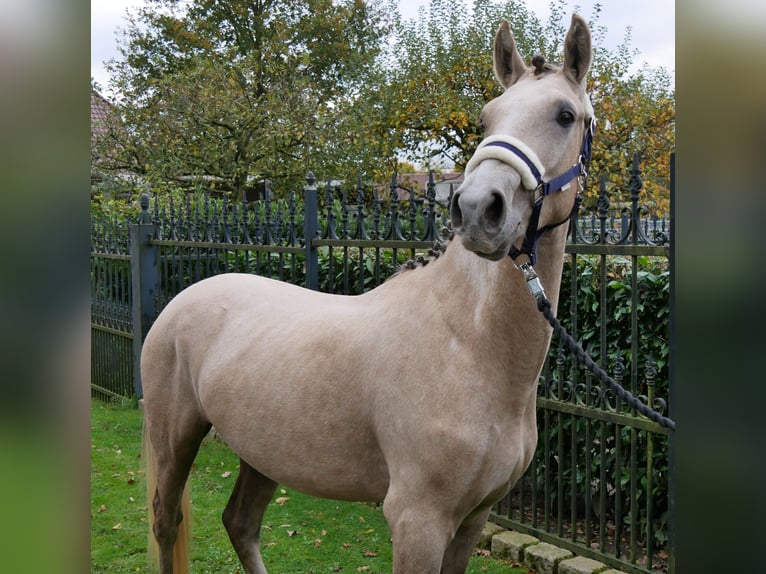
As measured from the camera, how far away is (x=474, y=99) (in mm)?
13102

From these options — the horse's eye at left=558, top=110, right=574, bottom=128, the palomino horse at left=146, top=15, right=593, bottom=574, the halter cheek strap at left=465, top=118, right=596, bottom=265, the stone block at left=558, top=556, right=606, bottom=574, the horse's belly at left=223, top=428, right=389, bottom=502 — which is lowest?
the stone block at left=558, top=556, right=606, bottom=574

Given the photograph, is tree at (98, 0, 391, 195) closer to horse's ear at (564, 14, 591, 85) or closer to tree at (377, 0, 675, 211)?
tree at (377, 0, 675, 211)

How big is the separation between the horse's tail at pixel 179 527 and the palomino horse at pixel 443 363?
83cm

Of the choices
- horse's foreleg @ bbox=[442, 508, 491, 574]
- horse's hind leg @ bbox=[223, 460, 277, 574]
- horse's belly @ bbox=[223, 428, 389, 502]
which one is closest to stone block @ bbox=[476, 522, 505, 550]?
horse's hind leg @ bbox=[223, 460, 277, 574]

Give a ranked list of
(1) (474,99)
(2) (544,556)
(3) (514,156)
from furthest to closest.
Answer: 1. (1) (474,99)
2. (2) (544,556)
3. (3) (514,156)

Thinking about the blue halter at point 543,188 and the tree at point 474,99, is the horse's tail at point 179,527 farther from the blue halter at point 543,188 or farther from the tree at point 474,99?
the tree at point 474,99

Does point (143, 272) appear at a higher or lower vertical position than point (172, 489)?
higher

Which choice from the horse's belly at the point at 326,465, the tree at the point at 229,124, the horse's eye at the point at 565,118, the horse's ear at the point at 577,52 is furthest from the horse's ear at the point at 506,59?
the tree at the point at 229,124

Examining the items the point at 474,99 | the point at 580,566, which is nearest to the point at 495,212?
the point at 580,566

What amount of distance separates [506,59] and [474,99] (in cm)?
1122

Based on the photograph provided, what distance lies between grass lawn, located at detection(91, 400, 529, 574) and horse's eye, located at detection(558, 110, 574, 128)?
3.12m

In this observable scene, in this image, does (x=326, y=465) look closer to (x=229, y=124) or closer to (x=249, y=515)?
(x=249, y=515)

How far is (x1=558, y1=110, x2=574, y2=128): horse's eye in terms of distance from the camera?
207 centimetres

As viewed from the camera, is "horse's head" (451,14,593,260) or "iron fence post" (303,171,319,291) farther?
"iron fence post" (303,171,319,291)
